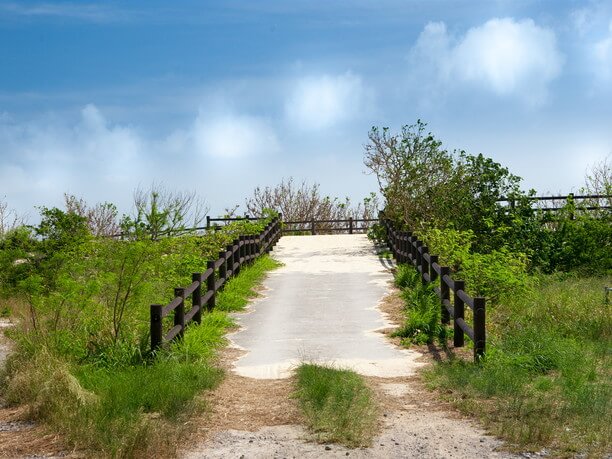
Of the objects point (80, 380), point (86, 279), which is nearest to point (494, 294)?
point (86, 279)

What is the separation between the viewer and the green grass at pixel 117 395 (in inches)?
299

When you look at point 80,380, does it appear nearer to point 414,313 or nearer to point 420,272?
point 414,313

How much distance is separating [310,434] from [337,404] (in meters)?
0.76

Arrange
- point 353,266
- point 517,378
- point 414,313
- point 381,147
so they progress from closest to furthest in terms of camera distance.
A: point 517,378 → point 414,313 → point 353,266 → point 381,147

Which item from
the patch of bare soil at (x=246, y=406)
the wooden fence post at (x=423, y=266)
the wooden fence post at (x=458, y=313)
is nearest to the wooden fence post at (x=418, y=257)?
the wooden fence post at (x=423, y=266)

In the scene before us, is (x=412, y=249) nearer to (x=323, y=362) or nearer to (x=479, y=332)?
(x=479, y=332)

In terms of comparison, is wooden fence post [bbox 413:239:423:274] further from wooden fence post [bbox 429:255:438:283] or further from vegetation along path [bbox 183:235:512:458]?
wooden fence post [bbox 429:255:438:283]

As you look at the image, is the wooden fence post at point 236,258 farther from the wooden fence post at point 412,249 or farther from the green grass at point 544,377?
the green grass at point 544,377

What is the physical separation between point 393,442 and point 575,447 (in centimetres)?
165

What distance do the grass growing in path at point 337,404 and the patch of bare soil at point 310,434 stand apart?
0.39ft

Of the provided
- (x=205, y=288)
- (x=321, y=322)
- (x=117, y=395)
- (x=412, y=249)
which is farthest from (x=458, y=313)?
(x=412, y=249)

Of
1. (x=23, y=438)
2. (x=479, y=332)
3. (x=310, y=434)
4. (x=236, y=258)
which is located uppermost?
(x=236, y=258)

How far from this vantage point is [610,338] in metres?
12.6

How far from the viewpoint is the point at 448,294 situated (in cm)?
1402
